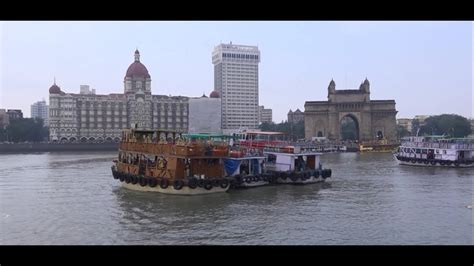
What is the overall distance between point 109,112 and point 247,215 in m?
53.0

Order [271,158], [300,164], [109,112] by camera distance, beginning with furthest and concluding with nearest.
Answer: [109,112] < [271,158] < [300,164]

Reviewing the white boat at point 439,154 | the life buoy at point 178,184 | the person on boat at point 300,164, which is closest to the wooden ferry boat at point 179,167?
the life buoy at point 178,184

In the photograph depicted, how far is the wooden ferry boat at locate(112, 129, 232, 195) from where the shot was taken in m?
16.1

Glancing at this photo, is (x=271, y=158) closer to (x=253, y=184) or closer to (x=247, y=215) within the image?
(x=253, y=184)

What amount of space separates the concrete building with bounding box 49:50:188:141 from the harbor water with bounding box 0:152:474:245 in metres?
43.1

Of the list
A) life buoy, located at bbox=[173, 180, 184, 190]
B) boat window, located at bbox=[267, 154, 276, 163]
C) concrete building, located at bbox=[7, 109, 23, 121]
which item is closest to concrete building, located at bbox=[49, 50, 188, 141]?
concrete building, located at bbox=[7, 109, 23, 121]

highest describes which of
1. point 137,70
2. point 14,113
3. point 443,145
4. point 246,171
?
point 137,70

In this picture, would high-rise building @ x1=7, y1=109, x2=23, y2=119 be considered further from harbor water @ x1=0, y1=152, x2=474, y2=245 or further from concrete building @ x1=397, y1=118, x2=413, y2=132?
concrete building @ x1=397, y1=118, x2=413, y2=132

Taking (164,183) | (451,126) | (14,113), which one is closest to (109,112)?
(14,113)

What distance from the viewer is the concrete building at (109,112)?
6159 cm

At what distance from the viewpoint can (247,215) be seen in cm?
1282

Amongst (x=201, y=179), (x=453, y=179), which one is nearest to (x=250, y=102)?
(x=453, y=179)

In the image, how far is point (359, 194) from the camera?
16938 mm
